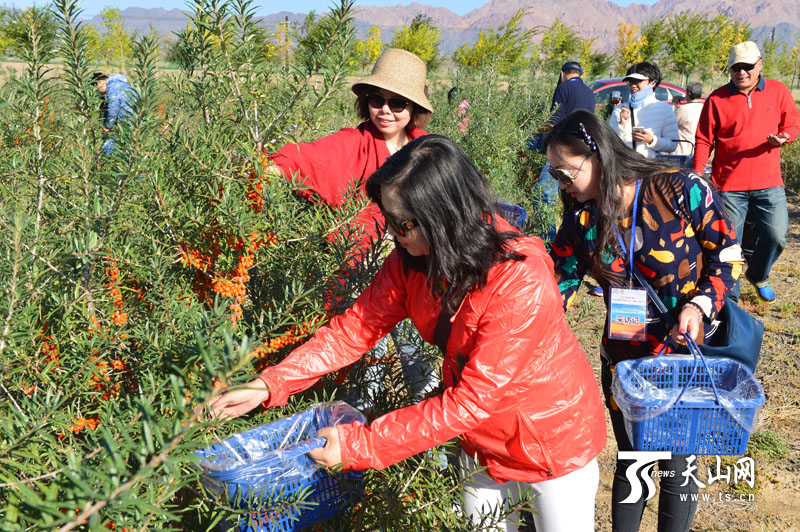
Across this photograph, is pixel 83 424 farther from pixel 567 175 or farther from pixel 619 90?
pixel 619 90

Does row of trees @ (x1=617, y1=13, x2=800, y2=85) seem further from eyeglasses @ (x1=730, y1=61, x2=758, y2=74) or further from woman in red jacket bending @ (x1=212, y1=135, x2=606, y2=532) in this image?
woman in red jacket bending @ (x1=212, y1=135, x2=606, y2=532)

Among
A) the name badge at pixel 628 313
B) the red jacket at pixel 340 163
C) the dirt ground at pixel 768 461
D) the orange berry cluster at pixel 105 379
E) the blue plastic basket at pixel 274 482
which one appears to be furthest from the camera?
the dirt ground at pixel 768 461

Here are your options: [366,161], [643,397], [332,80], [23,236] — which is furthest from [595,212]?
[23,236]

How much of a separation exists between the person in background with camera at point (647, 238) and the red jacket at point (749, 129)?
A: 2.69 m

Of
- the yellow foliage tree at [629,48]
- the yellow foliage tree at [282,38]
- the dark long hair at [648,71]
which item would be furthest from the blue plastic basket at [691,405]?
the yellow foliage tree at [629,48]

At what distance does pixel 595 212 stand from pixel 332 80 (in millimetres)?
1291

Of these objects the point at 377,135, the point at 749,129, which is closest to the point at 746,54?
the point at 749,129

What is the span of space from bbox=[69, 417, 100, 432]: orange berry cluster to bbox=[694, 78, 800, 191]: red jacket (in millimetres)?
4558

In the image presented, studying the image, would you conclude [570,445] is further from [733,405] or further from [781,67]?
[781,67]

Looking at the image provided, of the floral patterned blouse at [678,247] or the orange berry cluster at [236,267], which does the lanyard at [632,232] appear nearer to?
the floral patterned blouse at [678,247]

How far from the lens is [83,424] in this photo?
1257 millimetres

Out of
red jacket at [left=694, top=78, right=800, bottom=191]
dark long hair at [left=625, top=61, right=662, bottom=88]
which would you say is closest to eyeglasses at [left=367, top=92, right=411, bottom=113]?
red jacket at [left=694, top=78, right=800, bottom=191]

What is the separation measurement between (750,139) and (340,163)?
3.84 metres

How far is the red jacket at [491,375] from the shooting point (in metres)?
1.42
